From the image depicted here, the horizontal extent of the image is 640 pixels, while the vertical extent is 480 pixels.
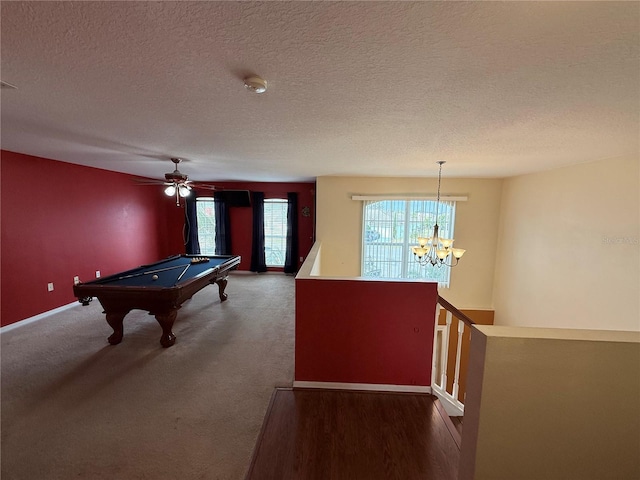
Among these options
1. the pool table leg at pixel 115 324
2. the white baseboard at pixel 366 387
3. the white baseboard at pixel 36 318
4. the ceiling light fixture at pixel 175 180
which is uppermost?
the ceiling light fixture at pixel 175 180

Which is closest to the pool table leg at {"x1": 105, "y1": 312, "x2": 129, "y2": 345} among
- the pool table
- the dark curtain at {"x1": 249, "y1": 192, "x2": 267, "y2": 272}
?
the pool table

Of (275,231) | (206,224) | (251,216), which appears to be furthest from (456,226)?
(206,224)

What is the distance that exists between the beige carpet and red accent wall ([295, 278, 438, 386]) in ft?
1.49

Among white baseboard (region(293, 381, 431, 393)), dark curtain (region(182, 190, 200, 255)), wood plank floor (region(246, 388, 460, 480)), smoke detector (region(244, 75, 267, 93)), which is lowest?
wood plank floor (region(246, 388, 460, 480))

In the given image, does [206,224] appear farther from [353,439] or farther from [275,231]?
[353,439]

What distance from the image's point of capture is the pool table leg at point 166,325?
2.63m

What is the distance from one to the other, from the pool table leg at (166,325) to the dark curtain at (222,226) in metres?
3.30

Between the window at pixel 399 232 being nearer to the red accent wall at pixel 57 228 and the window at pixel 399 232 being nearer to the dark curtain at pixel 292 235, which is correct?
the dark curtain at pixel 292 235

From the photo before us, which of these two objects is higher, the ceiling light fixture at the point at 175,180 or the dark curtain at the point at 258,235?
the ceiling light fixture at the point at 175,180

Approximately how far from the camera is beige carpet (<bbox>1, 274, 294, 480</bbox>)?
1.50 m

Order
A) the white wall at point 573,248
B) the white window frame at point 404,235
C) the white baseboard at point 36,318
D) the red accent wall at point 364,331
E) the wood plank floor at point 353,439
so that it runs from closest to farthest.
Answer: the wood plank floor at point 353,439, the red accent wall at point 364,331, the white wall at point 573,248, the white baseboard at point 36,318, the white window frame at point 404,235

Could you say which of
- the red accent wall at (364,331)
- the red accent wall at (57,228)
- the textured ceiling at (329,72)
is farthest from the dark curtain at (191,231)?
the red accent wall at (364,331)

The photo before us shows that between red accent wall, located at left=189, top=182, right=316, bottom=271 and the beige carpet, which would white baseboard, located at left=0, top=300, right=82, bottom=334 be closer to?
the beige carpet

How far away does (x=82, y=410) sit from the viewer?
185cm
